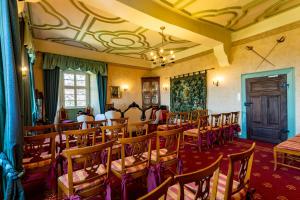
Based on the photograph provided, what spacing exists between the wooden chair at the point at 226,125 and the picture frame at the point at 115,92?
4.62 m

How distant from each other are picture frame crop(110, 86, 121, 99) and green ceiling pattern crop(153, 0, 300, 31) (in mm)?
4483

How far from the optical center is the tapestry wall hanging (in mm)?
6203

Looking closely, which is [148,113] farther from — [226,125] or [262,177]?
[262,177]

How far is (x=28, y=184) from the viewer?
2.46 metres

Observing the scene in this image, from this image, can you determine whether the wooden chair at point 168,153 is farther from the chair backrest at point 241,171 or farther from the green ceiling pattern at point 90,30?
the green ceiling pattern at point 90,30

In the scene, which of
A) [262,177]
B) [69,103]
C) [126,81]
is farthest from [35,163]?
[126,81]

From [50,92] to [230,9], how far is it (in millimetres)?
5848

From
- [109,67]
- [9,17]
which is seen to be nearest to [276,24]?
[9,17]

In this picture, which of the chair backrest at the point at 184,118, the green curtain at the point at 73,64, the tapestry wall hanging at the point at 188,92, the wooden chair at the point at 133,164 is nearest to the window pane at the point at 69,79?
the green curtain at the point at 73,64

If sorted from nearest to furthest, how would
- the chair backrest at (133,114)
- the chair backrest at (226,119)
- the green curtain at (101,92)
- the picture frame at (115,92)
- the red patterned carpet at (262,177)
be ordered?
the red patterned carpet at (262,177), the chair backrest at (226,119), the green curtain at (101,92), the picture frame at (115,92), the chair backrest at (133,114)

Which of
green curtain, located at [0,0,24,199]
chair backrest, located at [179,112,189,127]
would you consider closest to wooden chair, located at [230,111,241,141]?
chair backrest, located at [179,112,189,127]

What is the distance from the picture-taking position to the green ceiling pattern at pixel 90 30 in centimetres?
353

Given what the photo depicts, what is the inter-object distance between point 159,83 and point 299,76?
528 cm

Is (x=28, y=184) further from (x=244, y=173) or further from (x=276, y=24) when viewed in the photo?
(x=276, y=24)
